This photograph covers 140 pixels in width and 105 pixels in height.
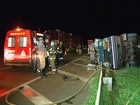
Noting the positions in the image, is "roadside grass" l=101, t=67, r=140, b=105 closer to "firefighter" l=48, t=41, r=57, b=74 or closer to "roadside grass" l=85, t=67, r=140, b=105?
"roadside grass" l=85, t=67, r=140, b=105

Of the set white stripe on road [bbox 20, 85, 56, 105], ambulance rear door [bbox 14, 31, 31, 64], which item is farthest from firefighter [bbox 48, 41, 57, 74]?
white stripe on road [bbox 20, 85, 56, 105]

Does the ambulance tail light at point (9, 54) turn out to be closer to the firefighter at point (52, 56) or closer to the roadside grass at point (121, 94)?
the firefighter at point (52, 56)

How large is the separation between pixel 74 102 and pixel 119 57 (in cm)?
881

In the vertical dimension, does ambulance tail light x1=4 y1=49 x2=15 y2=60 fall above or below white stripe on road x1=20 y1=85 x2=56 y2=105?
above

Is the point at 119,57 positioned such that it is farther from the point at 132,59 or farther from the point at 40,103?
the point at 40,103

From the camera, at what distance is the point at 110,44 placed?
16219 mm

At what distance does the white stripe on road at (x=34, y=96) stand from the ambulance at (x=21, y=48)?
16.2ft

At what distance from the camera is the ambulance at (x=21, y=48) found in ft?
51.0

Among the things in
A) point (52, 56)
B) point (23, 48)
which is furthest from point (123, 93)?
point (23, 48)

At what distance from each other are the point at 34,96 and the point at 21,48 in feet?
23.4

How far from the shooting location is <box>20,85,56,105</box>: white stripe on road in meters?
8.09

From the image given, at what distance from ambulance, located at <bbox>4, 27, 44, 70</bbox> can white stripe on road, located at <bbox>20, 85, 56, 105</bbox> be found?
4936 millimetres

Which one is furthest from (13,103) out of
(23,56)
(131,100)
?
(23,56)

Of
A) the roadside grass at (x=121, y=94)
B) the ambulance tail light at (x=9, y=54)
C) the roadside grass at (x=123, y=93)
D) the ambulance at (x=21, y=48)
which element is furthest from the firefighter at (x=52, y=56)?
the roadside grass at (x=121, y=94)
